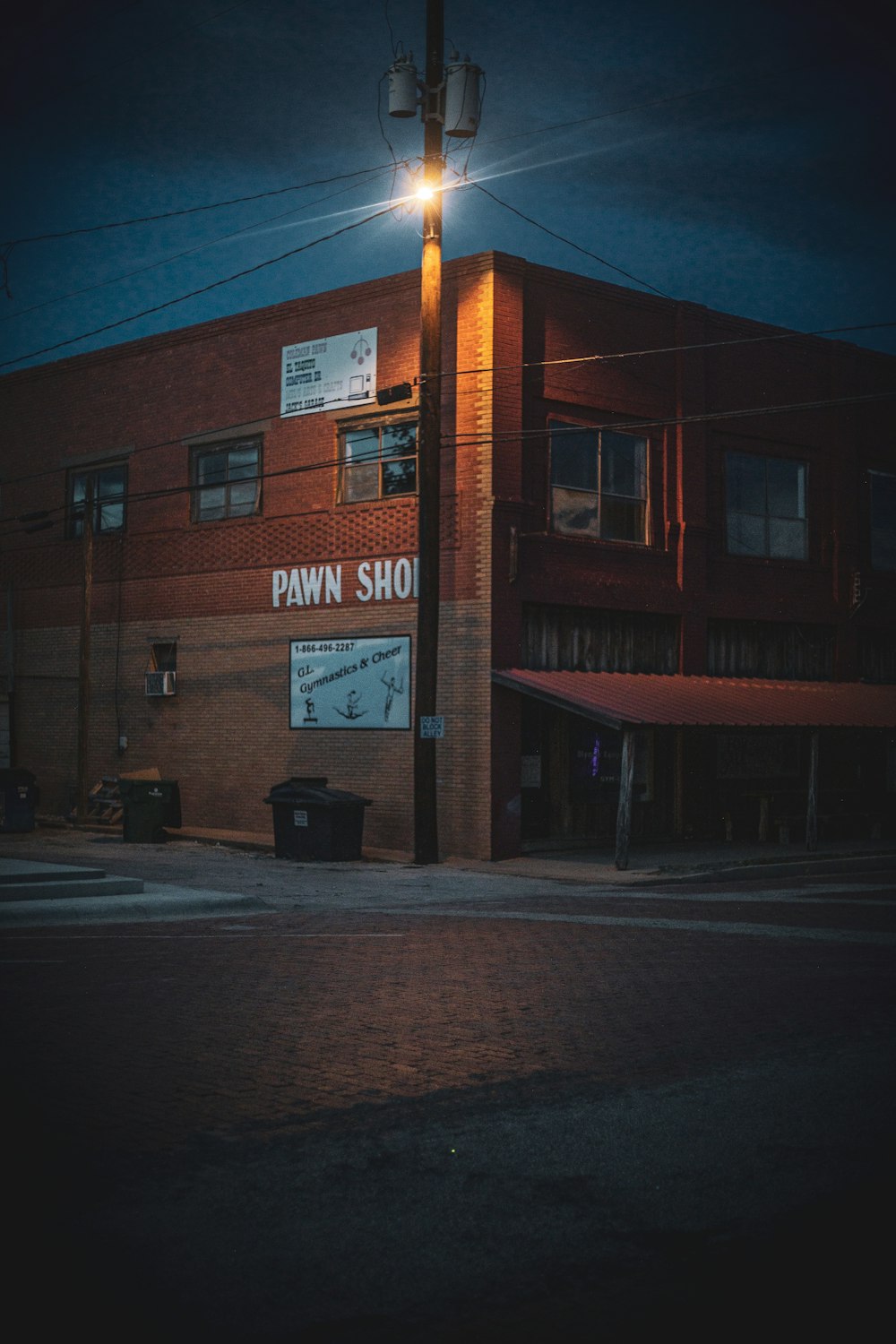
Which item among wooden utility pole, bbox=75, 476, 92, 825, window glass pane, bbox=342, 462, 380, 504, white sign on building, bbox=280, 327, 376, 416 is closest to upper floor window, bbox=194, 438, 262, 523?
white sign on building, bbox=280, 327, 376, 416

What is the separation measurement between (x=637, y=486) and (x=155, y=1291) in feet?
69.6

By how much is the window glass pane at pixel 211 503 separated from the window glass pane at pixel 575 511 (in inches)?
277

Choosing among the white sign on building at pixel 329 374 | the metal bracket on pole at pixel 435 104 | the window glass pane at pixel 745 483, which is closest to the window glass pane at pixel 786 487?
the window glass pane at pixel 745 483

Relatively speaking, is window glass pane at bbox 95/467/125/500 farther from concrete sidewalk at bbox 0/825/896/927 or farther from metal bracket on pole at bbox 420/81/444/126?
metal bracket on pole at bbox 420/81/444/126

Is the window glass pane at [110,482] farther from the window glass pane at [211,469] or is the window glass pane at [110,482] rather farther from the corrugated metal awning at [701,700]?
the corrugated metal awning at [701,700]

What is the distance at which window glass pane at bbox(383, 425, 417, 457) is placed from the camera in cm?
2316

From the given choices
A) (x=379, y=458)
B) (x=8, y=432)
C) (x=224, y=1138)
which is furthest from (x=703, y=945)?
(x=8, y=432)

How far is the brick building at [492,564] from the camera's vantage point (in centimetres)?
2205

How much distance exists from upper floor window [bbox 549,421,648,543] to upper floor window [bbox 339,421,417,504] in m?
2.47

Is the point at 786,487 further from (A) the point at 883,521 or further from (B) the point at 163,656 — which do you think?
(B) the point at 163,656

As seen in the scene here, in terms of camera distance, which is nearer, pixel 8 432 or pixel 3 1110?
pixel 3 1110

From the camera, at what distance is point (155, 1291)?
13.9ft

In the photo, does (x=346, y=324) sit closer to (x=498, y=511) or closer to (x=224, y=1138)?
(x=498, y=511)

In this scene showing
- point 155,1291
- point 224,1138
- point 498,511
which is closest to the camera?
point 155,1291
